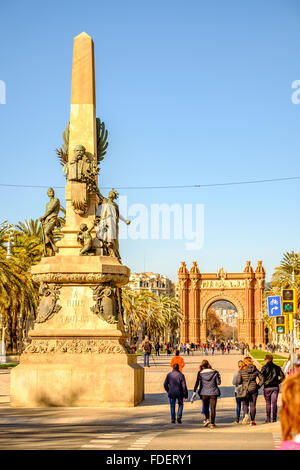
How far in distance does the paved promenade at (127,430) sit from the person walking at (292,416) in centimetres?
720

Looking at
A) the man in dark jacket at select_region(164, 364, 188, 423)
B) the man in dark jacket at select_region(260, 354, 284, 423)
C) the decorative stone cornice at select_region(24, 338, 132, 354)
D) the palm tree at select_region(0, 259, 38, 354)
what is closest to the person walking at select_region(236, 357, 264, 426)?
the man in dark jacket at select_region(260, 354, 284, 423)

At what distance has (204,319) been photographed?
128750mm

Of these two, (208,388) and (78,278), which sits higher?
(78,278)

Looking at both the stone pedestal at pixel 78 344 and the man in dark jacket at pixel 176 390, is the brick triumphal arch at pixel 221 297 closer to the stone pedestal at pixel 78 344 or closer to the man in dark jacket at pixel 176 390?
the stone pedestal at pixel 78 344

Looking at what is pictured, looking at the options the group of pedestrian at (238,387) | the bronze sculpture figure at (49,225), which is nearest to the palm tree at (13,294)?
the bronze sculpture figure at (49,225)

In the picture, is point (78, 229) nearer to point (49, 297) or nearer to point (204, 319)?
point (49, 297)

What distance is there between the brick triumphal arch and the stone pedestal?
110016 mm

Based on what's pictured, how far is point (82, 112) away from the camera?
64.3 feet

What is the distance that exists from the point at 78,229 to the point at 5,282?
20.3 meters

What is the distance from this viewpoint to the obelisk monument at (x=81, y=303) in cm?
1725

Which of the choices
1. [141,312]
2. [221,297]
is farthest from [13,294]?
[221,297]

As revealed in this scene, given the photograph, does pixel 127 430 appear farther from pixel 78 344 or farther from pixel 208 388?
pixel 78 344

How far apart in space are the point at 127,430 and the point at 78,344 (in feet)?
14.5
